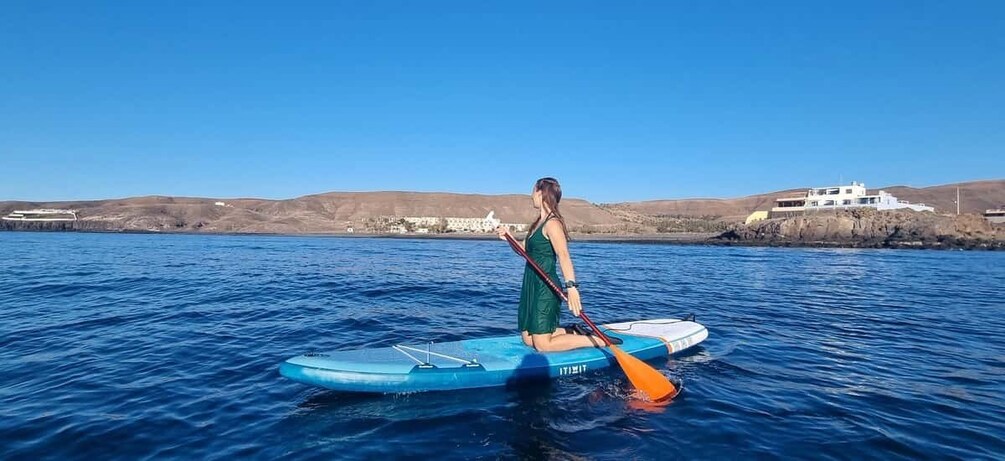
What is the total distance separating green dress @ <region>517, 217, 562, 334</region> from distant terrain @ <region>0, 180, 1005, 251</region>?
5976 centimetres

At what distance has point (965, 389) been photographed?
7.04 metres

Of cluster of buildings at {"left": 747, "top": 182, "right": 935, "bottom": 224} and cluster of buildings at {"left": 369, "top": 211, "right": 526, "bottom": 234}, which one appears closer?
cluster of buildings at {"left": 747, "top": 182, "right": 935, "bottom": 224}

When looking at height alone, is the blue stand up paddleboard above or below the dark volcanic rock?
below

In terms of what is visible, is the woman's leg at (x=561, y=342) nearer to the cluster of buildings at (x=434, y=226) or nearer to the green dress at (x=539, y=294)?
the green dress at (x=539, y=294)

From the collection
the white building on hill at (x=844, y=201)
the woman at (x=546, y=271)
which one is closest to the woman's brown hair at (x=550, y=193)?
the woman at (x=546, y=271)

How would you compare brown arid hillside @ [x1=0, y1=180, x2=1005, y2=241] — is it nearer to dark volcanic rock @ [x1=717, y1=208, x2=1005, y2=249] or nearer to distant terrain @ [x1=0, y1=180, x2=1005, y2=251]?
distant terrain @ [x1=0, y1=180, x2=1005, y2=251]

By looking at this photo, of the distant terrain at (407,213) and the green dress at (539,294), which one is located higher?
the distant terrain at (407,213)

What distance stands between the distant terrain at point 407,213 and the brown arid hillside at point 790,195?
0.22 metres

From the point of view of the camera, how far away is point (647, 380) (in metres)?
6.64

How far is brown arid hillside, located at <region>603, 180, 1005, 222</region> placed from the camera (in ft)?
392

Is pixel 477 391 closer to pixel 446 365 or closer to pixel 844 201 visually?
pixel 446 365

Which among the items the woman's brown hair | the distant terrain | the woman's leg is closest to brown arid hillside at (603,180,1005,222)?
the distant terrain

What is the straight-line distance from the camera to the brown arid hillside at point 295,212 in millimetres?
102375

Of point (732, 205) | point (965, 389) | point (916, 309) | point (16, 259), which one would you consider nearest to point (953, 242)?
point (916, 309)
